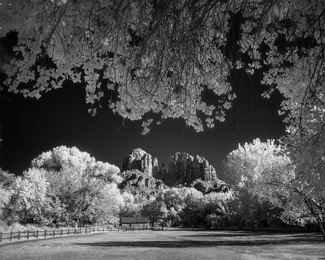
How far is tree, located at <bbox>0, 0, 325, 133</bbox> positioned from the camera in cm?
368

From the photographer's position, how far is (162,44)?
458 cm

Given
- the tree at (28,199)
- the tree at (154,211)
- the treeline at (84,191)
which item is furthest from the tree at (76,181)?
the tree at (154,211)

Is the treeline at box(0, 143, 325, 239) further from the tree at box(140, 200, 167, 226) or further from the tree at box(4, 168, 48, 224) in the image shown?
the tree at box(140, 200, 167, 226)

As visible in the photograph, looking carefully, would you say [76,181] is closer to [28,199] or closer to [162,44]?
[28,199]

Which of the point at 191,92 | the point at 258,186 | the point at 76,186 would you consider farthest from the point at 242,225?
the point at 191,92

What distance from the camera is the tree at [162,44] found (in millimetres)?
3684

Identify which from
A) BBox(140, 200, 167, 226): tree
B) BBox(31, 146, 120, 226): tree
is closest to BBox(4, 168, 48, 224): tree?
BBox(31, 146, 120, 226): tree

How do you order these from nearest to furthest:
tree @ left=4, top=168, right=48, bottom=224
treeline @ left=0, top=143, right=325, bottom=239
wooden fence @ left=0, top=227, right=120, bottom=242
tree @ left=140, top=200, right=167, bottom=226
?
wooden fence @ left=0, top=227, right=120, bottom=242 → treeline @ left=0, top=143, right=325, bottom=239 → tree @ left=4, top=168, right=48, bottom=224 → tree @ left=140, top=200, right=167, bottom=226

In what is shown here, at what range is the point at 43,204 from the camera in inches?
1783

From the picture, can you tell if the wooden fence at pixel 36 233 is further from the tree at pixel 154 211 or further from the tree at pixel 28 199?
the tree at pixel 154 211

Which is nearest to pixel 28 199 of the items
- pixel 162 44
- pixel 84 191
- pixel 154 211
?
pixel 84 191

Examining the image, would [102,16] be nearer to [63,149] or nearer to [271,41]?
[271,41]

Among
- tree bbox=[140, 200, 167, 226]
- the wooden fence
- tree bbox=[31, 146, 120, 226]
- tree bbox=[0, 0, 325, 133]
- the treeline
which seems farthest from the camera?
tree bbox=[140, 200, 167, 226]

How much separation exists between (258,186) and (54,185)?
32.4 metres
